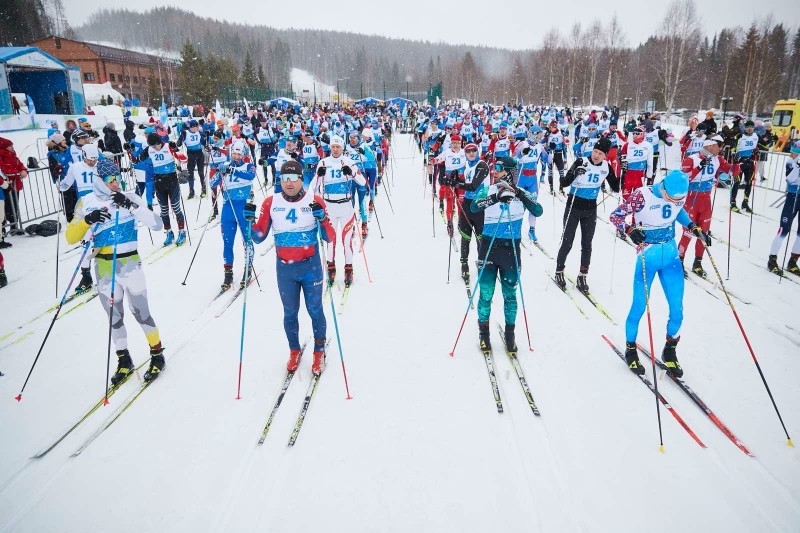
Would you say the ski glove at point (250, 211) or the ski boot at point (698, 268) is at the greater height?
the ski glove at point (250, 211)

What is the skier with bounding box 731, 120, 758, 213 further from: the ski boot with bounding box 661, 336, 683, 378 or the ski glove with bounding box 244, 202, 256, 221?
the ski glove with bounding box 244, 202, 256, 221

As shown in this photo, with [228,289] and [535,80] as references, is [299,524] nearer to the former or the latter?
[228,289]

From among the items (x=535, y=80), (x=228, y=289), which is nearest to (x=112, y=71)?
(x=535, y=80)

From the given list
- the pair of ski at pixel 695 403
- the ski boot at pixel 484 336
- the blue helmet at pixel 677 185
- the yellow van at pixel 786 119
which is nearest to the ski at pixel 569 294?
the pair of ski at pixel 695 403

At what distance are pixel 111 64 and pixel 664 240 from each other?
268 ft

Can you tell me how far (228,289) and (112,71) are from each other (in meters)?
77.2

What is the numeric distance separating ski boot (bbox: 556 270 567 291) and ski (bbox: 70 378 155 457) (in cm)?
566

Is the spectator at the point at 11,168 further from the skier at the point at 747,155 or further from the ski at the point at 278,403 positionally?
the skier at the point at 747,155

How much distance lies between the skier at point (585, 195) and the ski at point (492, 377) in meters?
2.46

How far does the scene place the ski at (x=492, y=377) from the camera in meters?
4.08

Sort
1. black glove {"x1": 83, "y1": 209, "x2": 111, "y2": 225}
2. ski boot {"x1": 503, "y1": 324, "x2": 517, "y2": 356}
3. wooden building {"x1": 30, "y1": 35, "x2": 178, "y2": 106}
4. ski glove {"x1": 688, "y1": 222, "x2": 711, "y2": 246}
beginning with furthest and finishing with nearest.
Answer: wooden building {"x1": 30, "y1": 35, "x2": 178, "y2": 106}
ski boot {"x1": 503, "y1": 324, "x2": 517, "y2": 356}
ski glove {"x1": 688, "y1": 222, "x2": 711, "y2": 246}
black glove {"x1": 83, "y1": 209, "x2": 111, "y2": 225}

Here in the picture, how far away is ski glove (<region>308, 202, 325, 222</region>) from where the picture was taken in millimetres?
4215

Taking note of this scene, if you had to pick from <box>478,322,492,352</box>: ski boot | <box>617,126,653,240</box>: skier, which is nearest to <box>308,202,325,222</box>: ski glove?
<box>478,322,492,352</box>: ski boot

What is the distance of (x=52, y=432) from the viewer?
3.84 metres
